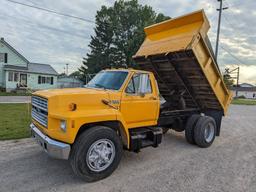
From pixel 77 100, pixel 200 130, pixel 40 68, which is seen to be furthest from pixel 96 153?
pixel 40 68

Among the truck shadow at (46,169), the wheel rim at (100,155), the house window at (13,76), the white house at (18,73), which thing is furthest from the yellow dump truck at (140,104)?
the house window at (13,76)

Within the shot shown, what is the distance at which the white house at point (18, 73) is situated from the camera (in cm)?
3138

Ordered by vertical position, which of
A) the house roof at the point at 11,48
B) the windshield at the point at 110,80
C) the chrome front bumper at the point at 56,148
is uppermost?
the house roof at the point at 11,48

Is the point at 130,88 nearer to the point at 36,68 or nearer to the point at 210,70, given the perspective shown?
the point at 210,70

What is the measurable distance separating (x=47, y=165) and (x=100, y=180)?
1416 mm

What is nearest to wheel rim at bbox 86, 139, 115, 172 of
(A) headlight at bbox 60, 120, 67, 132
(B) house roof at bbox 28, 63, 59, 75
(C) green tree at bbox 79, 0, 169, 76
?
(A) headlight at bbox 60, 120, 67, 132

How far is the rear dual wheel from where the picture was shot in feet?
22.4

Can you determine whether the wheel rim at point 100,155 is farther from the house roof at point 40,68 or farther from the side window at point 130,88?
the house roof at point 40,68

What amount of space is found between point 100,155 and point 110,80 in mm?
1807

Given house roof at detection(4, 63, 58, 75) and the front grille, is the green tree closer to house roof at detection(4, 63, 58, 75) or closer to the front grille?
house roof at detection(4, 63, 58, 75)

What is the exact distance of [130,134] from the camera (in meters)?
5.24

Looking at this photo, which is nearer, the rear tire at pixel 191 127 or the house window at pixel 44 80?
the rear tire at pixel 191 127

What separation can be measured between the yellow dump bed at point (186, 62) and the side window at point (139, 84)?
4.22ft

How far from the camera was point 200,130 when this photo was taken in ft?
22.3
